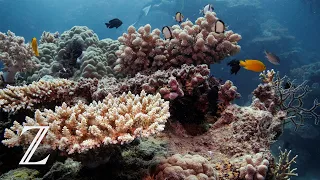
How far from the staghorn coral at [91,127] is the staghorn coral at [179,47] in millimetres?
2347

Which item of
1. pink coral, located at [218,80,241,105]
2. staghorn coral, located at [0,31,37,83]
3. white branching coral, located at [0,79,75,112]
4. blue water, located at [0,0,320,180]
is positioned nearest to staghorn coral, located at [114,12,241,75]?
pink coral, located at [218,80,241,105]

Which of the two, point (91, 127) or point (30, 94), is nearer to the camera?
point (91, 127)

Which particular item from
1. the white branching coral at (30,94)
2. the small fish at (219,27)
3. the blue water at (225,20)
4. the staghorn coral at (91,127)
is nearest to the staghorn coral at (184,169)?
the staghorn coral at (91,127)

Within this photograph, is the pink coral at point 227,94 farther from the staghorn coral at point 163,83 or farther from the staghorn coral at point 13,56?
the staghorn coral at point 13,56

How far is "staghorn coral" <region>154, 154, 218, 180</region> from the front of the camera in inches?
87.4

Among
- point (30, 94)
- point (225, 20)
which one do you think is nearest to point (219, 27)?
point (30, 94)

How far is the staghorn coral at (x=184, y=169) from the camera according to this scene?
222cm

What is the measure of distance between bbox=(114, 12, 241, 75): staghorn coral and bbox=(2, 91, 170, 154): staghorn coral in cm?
235

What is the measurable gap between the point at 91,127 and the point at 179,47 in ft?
9.84

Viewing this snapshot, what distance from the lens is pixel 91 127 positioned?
1.96 metres

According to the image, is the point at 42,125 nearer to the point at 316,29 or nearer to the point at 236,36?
the point at 236,36

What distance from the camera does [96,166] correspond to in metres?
2.32

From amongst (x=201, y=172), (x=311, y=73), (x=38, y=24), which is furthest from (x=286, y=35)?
(x=38, y=24)

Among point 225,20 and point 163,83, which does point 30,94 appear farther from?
point 225,20
